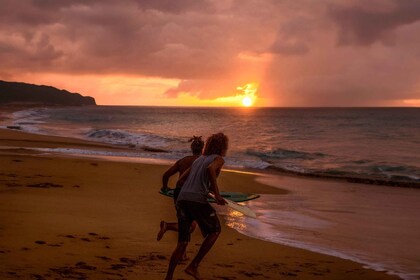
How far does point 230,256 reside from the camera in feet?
23.9

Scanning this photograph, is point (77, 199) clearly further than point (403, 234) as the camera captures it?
Yes

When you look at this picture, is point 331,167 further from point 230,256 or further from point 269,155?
point 230,256

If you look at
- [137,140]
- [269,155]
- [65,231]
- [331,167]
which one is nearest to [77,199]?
[65,231]

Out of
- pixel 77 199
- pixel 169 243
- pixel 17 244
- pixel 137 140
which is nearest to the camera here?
pixel 17 244

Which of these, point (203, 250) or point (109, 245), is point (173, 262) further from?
point (109, 245)

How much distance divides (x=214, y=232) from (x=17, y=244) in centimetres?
279

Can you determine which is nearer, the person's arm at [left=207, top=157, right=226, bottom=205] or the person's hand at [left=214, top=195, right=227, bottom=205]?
the person's arm at [left=207, top=157, right=226, bottom=205]

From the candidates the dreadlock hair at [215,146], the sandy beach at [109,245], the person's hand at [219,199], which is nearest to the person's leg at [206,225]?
the person's hand at [219,199]

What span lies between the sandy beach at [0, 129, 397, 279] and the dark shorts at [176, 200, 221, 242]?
74 centimetres

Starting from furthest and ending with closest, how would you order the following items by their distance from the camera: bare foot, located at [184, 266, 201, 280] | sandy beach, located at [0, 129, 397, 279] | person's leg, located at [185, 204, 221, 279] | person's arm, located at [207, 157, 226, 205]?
sandy beach, located at [0, 129, 397, 279], bare foot, located at [184, 266, 201, 280], person's leg, located at [185, 204, 221, 279], person's arm, located at [207, 157, 226, 205]

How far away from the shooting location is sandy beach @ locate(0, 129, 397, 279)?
600 centimetres

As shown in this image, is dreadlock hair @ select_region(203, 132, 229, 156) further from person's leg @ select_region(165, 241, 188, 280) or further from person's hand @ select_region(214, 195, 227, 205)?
person's leg @ select_region(165, 241, 188, 280)

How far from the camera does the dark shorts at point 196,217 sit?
18.0 ft

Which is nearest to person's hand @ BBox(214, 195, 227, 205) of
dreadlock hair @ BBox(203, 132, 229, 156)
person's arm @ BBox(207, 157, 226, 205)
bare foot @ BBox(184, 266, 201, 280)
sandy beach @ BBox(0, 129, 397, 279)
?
person's arm @ BBox(207, 157, 226, 205)
